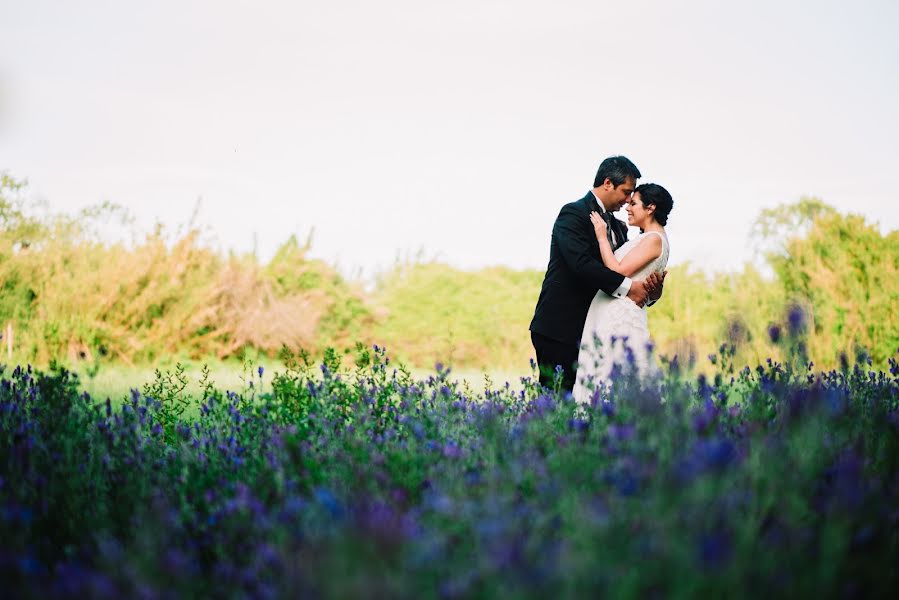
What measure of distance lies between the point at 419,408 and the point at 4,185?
11520 millimetres

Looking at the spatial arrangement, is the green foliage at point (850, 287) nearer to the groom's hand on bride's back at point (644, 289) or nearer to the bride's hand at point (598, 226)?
the groom's hand on bride's back at point (644, 289)

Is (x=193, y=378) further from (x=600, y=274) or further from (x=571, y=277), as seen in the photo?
(x=600, y=274)

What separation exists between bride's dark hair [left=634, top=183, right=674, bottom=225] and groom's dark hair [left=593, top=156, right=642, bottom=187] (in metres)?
0.15

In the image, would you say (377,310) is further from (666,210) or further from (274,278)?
(666,210)

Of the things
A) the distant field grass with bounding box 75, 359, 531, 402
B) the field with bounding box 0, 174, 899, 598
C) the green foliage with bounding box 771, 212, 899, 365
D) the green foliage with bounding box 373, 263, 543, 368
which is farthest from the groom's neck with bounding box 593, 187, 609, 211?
the green foliage with bounding box 373, 263, 543, 368

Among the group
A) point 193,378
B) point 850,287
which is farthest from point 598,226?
point 850,287

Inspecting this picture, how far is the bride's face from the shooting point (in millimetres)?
5352

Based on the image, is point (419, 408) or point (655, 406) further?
point (419, 408)

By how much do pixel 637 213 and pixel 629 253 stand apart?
0.33 metres

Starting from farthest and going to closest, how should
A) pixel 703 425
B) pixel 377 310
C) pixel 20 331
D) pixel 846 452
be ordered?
pixel 377 310
pixel 20 331
pixel 846 452
pixel 703 425

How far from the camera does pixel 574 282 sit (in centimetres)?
526

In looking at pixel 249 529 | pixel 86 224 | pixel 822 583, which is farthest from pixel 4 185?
pixel 822 583

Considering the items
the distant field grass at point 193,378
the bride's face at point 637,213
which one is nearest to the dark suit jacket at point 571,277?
the bride's face at point 637,213

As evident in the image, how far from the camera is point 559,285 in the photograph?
5301mm
